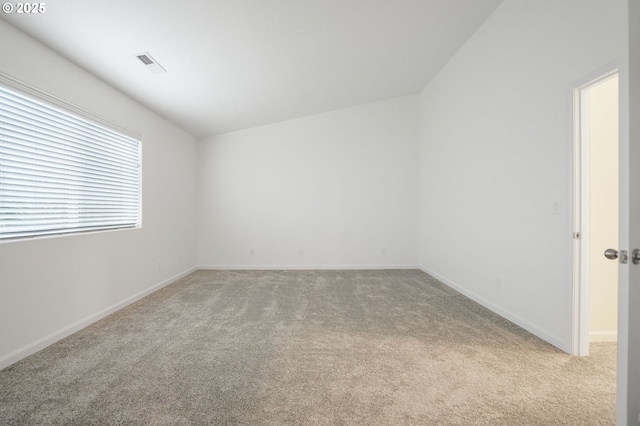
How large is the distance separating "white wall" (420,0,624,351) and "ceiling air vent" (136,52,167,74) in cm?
359

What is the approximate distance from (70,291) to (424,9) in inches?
174

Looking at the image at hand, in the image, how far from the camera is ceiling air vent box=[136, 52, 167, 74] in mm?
2657

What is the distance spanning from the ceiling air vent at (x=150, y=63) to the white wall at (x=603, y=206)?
4007mm

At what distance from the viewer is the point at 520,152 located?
2.73 meters

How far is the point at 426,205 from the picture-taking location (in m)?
5.16

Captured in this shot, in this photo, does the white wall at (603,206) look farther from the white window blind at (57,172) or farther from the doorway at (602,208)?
the white window blind at (57,172)

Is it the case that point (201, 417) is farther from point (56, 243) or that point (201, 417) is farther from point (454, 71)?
point (454, 71)

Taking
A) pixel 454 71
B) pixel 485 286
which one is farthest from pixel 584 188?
pixel 454 71

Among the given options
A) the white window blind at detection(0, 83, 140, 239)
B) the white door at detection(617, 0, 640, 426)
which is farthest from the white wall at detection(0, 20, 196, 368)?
the white door at detection(617, 0, 640, 426)

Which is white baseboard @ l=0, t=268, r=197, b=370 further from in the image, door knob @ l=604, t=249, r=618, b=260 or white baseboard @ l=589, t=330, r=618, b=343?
white baseboard @ l=589, t=330, r=618, b=343

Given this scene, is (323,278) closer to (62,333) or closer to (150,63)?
(62,333)

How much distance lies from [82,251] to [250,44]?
2.64m

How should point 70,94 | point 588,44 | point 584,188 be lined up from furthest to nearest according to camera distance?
point 70,94, point 584,188, point 588,44

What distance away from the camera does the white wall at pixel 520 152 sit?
2.21m
